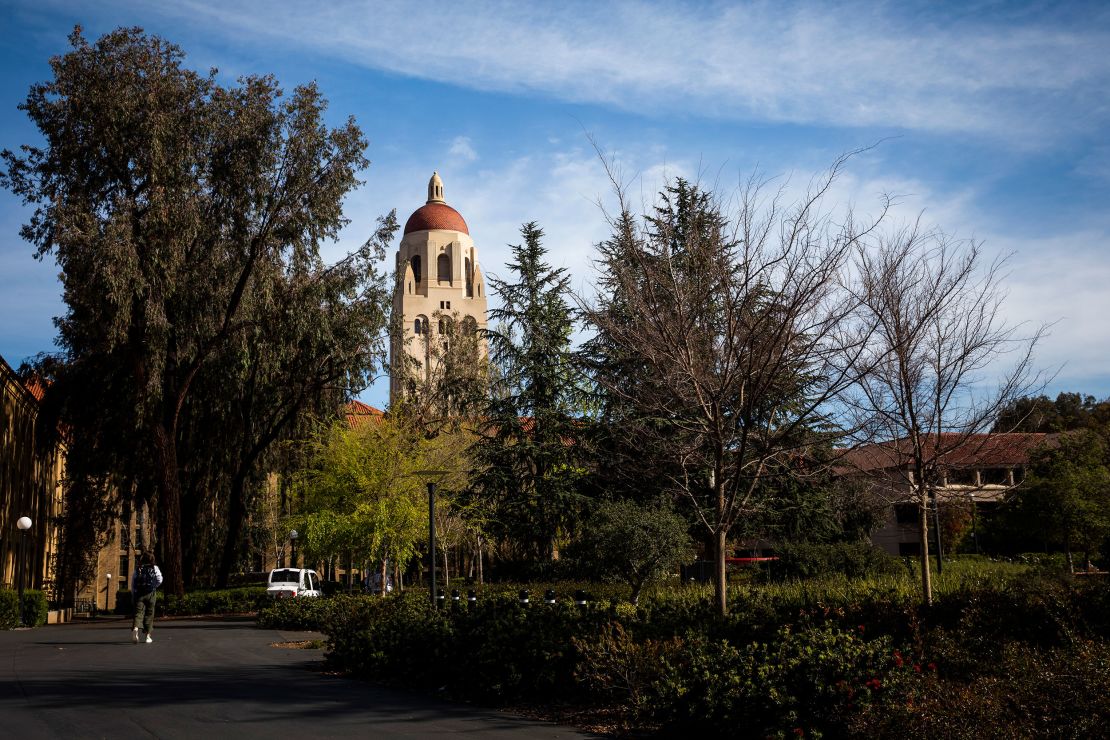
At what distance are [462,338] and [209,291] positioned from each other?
2036 cm

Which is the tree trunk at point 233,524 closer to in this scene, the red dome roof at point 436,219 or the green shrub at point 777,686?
the green shrub at point 777,686

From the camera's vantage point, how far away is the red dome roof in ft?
333

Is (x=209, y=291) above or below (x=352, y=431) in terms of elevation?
above

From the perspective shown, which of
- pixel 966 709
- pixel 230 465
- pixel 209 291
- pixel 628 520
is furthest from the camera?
pixel 230 465

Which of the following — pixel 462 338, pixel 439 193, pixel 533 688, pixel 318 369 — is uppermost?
pixel 439 193

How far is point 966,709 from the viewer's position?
22.2 ft

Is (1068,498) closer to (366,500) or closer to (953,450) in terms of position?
(953,450)

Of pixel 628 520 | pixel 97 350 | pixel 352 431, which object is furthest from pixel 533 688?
pixel 97 350

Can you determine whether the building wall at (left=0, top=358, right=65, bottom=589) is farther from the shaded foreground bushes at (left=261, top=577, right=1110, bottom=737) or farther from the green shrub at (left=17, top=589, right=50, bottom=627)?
the shaded foreground bushes at (left=261, top=577, right=1110, bottom=737)

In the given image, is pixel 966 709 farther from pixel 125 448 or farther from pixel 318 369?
pixel 125 448

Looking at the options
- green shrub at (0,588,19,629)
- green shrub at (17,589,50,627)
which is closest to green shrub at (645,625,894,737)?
green shrub at (0,588,19,629)

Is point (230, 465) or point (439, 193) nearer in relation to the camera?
point (230, 465)

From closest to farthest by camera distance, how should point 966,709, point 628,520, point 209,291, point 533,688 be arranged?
1. point 966,709
2. point 533,688
3. point 628,520
4. point 209,291

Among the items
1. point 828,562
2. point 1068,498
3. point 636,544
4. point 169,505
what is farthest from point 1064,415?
point 169,505
